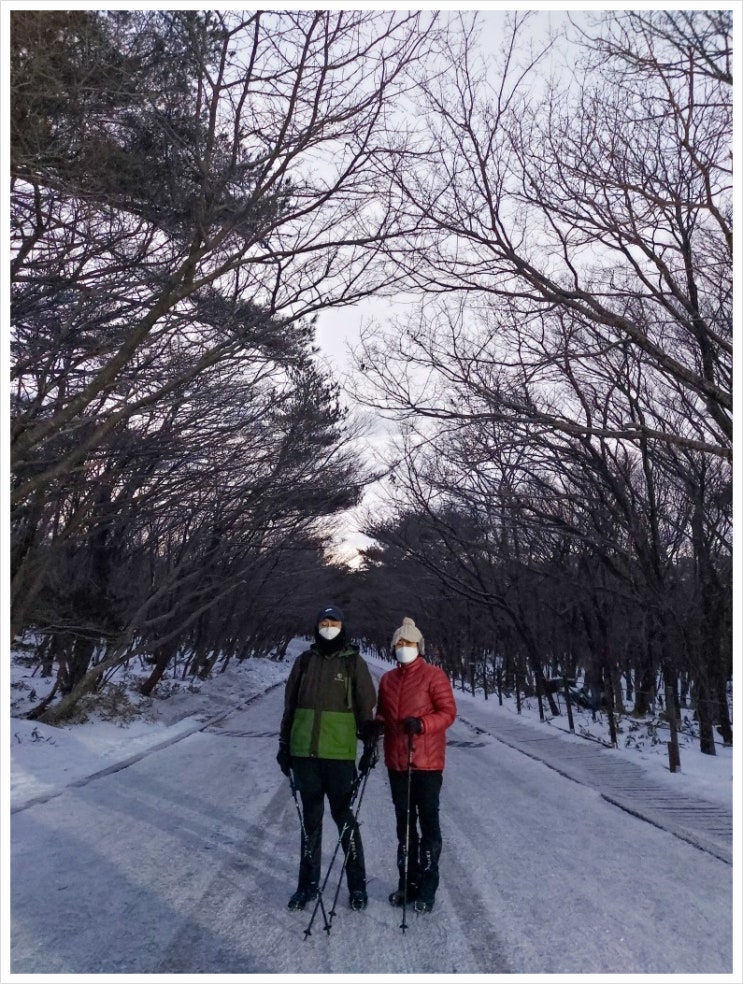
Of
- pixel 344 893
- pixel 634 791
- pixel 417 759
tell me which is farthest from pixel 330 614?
pixel 634 791

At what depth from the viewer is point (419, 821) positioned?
5227 millimetres

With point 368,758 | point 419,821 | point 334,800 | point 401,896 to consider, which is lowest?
point 401,896

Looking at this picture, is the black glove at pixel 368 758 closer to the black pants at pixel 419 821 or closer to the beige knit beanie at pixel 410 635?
the black pants at pixel 419 821

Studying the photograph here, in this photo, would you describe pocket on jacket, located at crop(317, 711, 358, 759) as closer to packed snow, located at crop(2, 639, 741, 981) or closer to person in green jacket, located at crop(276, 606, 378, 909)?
person in green jacket, located at crop(276, 606, 378, 909)

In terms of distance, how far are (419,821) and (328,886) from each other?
0.81m

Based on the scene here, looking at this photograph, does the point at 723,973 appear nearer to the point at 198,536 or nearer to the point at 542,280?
the point at 542,280

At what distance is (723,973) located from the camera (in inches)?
162

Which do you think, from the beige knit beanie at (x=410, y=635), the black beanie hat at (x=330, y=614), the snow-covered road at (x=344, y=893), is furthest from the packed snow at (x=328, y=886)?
the black beanie hat at (x=330, y=614)

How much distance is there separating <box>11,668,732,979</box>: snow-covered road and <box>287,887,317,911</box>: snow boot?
8cm

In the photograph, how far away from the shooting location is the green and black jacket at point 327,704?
4930 millimetres

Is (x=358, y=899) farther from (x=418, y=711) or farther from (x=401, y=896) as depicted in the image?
(x=418, y=711)

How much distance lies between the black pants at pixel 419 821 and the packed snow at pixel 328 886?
0.26 m

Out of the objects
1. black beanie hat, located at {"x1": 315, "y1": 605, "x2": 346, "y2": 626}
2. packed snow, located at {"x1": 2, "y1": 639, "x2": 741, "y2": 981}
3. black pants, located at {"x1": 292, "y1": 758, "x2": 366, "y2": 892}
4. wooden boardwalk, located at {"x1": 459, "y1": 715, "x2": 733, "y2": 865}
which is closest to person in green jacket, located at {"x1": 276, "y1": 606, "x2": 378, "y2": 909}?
black pants, located at {"x1": 292, "y1": 758, "x2": 366, "y2": 892}


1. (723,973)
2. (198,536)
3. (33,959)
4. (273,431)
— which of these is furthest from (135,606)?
(723,973)
